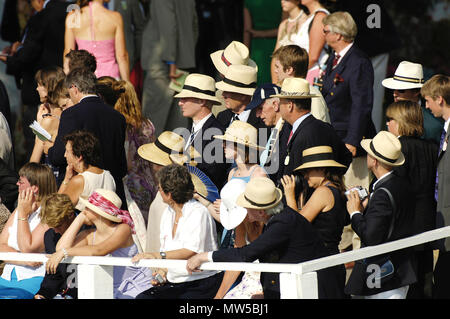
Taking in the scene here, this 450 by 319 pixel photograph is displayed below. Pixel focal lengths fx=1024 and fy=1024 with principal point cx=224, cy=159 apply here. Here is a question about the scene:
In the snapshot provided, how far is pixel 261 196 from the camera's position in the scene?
5.90 meters

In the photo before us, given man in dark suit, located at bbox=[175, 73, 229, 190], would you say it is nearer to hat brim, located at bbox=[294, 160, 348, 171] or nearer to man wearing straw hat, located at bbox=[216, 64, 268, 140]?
man wearing straw hat, located at bbox=[216, 64, 268, 140]

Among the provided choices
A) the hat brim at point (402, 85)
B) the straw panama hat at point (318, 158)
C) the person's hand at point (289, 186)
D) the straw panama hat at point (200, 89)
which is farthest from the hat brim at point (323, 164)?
the hat brim at point (402, 85)

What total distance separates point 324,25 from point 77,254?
3029 mm

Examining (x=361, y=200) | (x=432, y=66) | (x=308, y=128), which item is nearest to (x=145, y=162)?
(x=308, y=128)

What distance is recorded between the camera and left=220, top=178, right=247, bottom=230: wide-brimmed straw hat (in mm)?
6430

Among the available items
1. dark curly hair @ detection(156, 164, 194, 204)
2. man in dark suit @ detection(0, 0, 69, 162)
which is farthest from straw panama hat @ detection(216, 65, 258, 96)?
man in dark suit @ detection(0, 0, 69, 162)

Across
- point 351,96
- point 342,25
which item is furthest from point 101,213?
point 342,25

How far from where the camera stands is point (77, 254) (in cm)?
636

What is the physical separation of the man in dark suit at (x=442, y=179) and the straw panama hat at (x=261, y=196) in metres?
1.57

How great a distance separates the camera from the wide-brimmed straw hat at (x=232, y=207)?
643 centimetres

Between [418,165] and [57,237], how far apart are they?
257 cm

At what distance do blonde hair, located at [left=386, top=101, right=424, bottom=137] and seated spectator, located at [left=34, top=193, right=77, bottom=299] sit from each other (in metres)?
2.37

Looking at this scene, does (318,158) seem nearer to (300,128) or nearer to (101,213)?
(300,128)
